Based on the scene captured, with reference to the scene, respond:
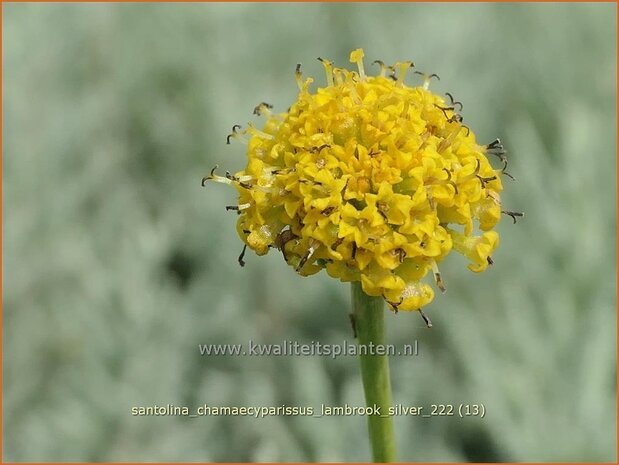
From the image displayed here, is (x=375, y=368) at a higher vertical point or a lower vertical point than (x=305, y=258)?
lower

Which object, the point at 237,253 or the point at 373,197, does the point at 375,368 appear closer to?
the point at 373,197

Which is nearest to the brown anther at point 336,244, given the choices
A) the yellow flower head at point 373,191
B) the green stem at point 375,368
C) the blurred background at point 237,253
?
the yellow flower head at point 373,191

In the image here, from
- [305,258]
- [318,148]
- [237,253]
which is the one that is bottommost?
[237,253]

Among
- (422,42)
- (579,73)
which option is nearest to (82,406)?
(422,42)

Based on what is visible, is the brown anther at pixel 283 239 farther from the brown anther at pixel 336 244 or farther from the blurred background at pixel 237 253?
the blurred background at pixel 237 253

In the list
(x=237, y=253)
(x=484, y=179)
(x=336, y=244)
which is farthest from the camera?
(x=237, y=253)

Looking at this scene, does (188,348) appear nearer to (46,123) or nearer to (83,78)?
(46,123)
